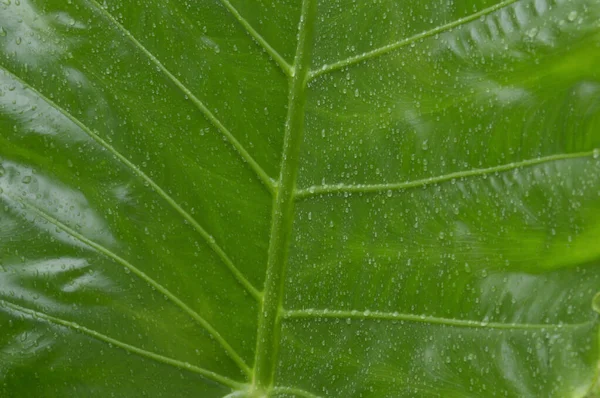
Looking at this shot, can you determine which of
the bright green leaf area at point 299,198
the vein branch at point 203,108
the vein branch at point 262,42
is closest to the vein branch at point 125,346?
the bright green leaf area at point 299,198

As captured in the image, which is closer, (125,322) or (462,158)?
(462,158)

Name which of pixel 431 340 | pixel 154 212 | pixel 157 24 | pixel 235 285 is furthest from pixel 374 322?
pixel 157 24

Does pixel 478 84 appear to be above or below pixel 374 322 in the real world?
above

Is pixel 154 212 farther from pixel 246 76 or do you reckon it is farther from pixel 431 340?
pixel 431 340

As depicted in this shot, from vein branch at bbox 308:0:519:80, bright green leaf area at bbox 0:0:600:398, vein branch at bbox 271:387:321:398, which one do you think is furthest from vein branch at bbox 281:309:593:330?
vein branch at bbox 308:0:519:80

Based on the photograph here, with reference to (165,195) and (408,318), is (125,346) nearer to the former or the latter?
(165,195)

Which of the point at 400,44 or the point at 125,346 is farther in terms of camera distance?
the point at 125,346

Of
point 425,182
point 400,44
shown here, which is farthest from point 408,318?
point 400,44
